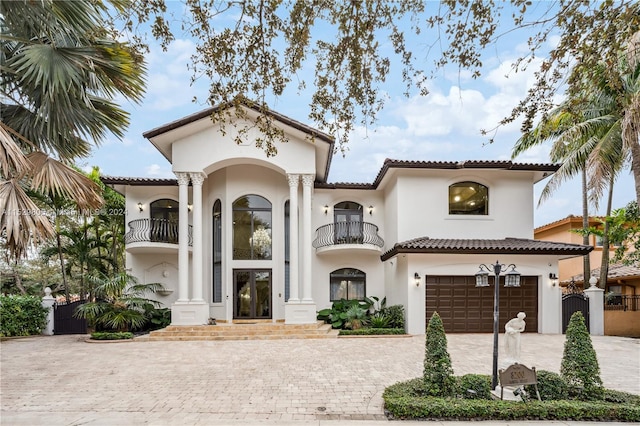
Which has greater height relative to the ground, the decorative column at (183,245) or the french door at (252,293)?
the decorative column at (183,245)

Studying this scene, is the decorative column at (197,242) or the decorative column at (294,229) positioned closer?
the decorative column at (197,242)

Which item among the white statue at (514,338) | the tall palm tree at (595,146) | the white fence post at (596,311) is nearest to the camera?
the white statue at (514,338)

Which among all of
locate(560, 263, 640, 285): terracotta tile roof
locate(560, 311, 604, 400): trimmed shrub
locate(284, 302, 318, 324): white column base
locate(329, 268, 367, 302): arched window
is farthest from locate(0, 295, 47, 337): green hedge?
locate(560, 263, 640, 285): terracotta tile roof

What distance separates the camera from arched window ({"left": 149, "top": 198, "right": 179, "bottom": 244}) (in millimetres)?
15148

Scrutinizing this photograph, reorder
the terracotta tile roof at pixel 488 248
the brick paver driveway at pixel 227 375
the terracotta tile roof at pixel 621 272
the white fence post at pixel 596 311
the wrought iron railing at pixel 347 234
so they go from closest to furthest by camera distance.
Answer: the brick paver driveway at pixel 227 375 < the terracotta tile roof at pixel 488 248 < the white fence post at pixel 596 311 < the wrought iron railing at pixel 347 234 < the terracotta tile roof at pixel 621 272

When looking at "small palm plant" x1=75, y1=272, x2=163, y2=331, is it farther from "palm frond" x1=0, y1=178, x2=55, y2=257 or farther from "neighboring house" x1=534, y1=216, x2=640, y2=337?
"neighboring house" x1=534, y1=216, x2=640, y2=337

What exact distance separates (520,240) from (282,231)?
29.9ft

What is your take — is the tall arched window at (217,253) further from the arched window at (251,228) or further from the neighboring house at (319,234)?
the arched window at (251,228)

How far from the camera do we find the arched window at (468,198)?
14.8m

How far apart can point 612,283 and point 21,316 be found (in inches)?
944

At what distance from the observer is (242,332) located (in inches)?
505

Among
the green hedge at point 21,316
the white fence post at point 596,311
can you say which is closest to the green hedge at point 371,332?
the white fence post at point 596,311

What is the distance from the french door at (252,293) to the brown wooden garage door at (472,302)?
614 cm

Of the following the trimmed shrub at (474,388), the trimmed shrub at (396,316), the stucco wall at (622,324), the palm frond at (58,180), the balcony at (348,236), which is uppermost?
the palm frond at (58,180)
